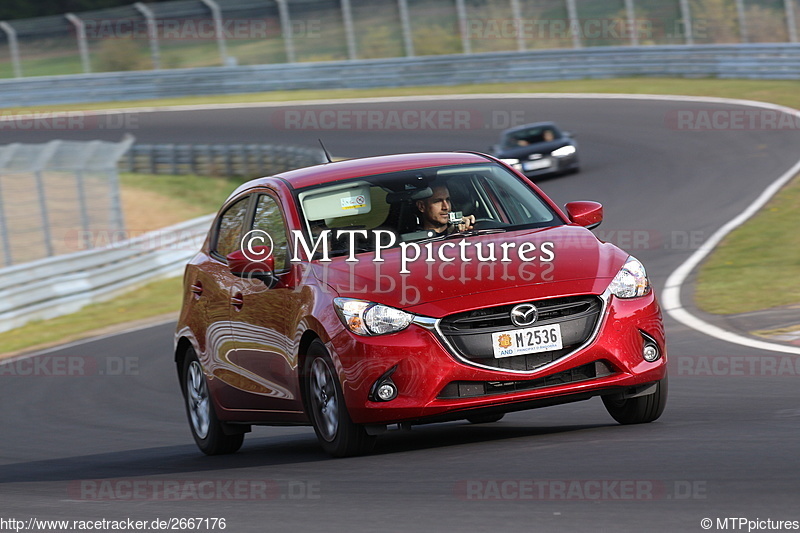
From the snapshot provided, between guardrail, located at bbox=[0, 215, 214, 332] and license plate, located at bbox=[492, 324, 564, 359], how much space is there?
38.1ft

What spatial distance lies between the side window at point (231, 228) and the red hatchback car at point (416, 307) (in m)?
0.03

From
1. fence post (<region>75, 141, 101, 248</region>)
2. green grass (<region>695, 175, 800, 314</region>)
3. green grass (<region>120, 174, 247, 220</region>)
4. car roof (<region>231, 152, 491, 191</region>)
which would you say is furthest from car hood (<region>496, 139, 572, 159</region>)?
car roof (<region>231, 152, 491, 191</region>)

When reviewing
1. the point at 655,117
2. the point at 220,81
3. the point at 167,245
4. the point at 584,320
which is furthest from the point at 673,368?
the point at 220,81

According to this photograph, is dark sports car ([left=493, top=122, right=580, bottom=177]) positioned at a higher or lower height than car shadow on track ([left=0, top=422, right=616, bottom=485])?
lower

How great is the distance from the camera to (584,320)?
6.62 meters

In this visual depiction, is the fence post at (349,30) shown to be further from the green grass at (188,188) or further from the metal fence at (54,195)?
the metal fence at (54,195)

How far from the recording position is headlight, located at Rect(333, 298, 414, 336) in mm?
6508

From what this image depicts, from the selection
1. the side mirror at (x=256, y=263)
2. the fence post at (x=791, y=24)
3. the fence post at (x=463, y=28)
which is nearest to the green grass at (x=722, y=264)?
the fence post at (x=791, y=24)

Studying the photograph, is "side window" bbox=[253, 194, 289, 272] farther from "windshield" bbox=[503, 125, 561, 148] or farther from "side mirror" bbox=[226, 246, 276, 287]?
"windshield" bbox=[503, 125, 561, 148]

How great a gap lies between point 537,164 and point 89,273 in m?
9.61

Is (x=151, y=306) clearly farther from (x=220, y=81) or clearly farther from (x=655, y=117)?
(x=220, y=81)

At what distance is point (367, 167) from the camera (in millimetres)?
7957

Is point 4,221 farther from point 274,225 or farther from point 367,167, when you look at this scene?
point 367,167

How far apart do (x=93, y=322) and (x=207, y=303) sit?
8901 millimetres
